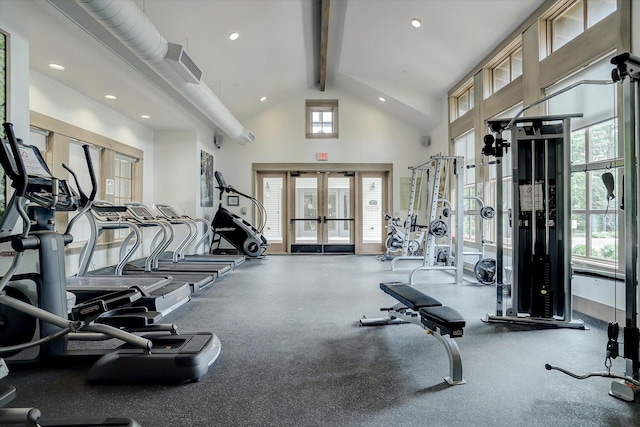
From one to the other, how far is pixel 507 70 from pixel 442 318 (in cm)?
492

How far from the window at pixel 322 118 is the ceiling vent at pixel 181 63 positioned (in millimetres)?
4842

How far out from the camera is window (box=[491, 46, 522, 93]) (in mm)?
5141

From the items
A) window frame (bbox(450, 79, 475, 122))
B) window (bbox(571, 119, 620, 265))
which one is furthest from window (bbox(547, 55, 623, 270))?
window frame (bbox(450, 79, 475, 122))

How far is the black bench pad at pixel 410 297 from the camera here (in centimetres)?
251

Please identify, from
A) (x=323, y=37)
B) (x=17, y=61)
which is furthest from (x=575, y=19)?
(x=17, y=61)

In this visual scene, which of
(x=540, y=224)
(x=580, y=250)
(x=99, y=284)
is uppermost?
(x=540, y=224)

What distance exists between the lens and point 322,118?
8.97 meters

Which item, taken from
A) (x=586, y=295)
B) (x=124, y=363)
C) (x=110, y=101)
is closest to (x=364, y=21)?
(x=110, y=101)

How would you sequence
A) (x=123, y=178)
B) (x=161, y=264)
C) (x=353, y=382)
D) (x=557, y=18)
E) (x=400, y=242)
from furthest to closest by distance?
(x=400, y=242), (x=123, y=178), (x=161, y=264), (x=557, y=18), (x=353, y=382)

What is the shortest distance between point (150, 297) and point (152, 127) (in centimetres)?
535

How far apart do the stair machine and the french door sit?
655 cm

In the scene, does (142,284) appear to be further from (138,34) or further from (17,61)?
(138,34)

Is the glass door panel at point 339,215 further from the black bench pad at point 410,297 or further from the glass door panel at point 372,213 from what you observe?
the black bench pad at point 410,297

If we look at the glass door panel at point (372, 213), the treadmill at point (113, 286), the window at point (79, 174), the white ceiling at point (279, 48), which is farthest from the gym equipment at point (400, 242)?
the window at point (79, 174)
